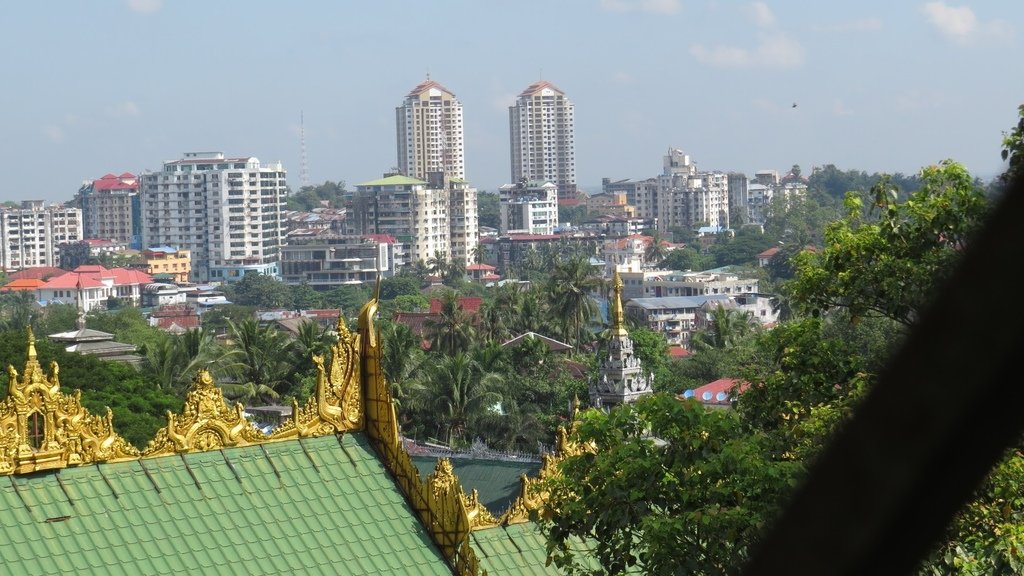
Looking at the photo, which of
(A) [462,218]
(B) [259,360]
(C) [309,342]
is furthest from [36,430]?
(A) [462,218]

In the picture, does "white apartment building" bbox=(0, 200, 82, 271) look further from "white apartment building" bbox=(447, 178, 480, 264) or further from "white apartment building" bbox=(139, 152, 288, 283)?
"white apartment building" bbox=(447, 178, 480, 264)

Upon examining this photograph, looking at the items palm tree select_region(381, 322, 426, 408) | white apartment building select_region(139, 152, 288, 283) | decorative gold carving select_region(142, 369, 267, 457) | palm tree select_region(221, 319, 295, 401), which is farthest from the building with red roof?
decorative gold carving select_region(142, 369, 267, 457)

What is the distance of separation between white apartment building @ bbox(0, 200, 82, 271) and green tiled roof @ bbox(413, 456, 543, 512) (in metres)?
175

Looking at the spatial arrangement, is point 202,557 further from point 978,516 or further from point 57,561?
point 978,516

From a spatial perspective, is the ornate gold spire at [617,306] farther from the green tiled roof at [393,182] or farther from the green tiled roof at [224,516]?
the green tiled roof at [393,182]

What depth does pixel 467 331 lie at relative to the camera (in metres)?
62.2

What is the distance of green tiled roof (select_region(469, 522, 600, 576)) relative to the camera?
10.4 m

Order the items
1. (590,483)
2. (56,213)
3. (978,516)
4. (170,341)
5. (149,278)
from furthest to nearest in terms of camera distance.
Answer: (56,213) → (149,278) → (170,341) → (590,483) → (978,516)

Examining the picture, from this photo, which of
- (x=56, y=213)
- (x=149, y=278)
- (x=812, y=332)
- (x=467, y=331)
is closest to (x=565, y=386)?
(x=467, y=331)

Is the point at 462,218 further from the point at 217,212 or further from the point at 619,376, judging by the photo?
the point at 619,376

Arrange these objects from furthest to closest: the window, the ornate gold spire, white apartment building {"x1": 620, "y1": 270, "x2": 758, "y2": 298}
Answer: white apartment building {"x1": 620, "y1": 270, "x2": 758, "y2": 298}, the ornate gold spire, the window

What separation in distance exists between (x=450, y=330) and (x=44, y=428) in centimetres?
5262

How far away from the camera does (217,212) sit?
17550 cm

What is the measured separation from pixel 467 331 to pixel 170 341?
1803 centimetres
